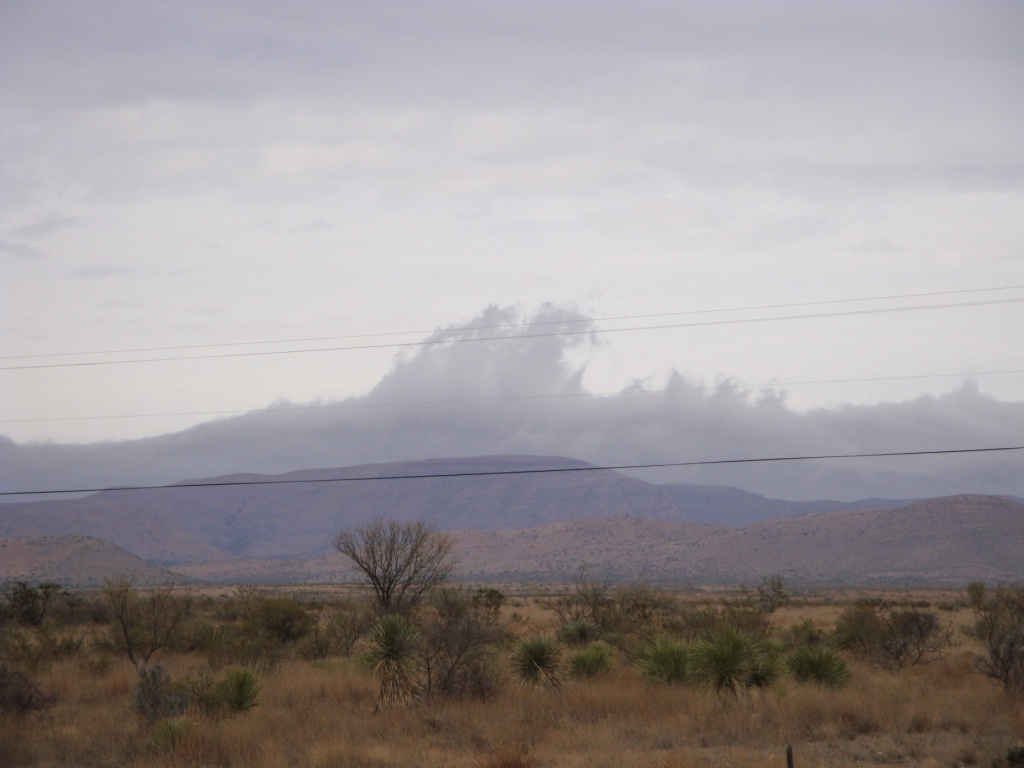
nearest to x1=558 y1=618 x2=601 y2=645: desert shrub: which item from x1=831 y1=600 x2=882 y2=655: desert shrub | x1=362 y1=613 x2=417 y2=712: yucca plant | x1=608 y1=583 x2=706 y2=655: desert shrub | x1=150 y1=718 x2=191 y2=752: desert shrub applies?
x1=608 y1=583 x2=706 y2=655: desert shrub

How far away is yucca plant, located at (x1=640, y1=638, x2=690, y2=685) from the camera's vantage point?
20172mm

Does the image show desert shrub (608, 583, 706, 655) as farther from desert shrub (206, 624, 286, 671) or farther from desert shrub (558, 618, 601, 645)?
desert shrub (206, 624, 286, 671)

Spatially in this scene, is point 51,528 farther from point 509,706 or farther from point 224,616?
Answer: point 509,706

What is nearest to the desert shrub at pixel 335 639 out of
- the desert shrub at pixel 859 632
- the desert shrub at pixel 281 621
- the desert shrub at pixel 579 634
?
the desert shrub at pixel 281 621

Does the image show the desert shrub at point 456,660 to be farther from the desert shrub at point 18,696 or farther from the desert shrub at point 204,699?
the desert shrub at point 18,696

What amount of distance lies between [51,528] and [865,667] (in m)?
205

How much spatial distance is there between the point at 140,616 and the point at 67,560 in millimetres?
114068

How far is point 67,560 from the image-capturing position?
126 meters

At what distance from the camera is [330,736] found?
1623 cm

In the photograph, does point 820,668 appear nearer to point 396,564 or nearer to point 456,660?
point 456,660

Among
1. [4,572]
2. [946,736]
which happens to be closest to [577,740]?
[946,736]

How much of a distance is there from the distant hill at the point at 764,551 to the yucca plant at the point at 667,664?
9075 centimetres

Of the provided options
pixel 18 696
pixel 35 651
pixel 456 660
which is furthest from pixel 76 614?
pixel 456 660

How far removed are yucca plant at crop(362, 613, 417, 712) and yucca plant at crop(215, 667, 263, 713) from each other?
2483 mm
